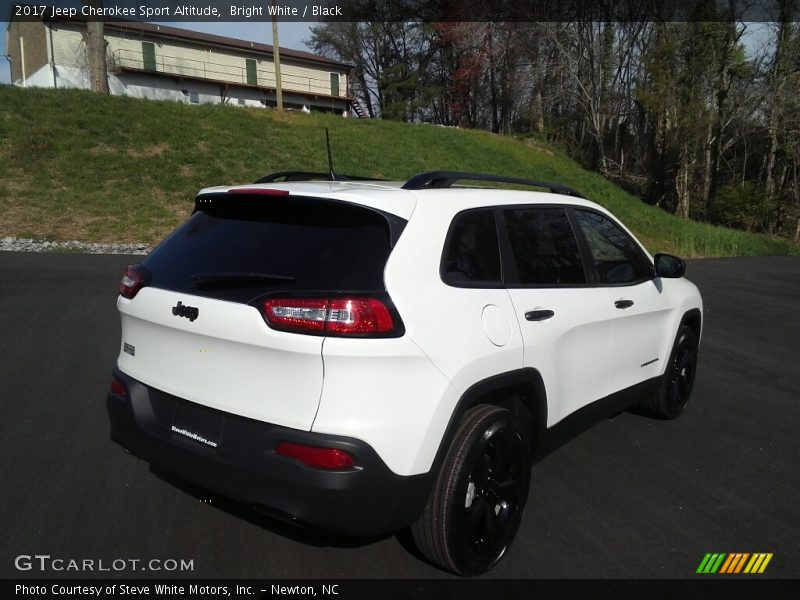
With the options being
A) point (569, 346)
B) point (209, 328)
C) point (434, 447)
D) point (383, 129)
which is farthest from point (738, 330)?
point (383, 129)

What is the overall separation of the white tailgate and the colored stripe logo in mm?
2054

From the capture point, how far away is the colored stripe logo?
2994 mm

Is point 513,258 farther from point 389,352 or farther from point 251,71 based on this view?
point 251,71

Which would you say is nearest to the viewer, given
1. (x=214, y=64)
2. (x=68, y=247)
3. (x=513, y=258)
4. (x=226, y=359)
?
(x=226, y=359)

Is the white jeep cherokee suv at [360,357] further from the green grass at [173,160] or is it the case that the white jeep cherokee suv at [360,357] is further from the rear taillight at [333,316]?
the green grass at [173,160]

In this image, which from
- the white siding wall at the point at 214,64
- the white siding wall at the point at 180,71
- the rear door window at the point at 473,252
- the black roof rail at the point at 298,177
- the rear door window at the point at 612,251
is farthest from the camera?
the white siding wall at the point at 214,64

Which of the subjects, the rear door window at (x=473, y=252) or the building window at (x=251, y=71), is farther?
the building window at (x=251, y=71)

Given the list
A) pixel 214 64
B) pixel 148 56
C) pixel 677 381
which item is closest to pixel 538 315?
pixel 677 381

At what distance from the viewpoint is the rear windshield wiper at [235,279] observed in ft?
8.53

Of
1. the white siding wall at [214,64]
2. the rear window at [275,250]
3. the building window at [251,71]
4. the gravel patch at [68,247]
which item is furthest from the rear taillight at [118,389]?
the building window at [251,71]

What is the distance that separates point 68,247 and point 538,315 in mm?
12877

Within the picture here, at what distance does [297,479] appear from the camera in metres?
2.42

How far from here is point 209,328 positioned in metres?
2.66

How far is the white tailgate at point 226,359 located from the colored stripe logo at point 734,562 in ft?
6.74
